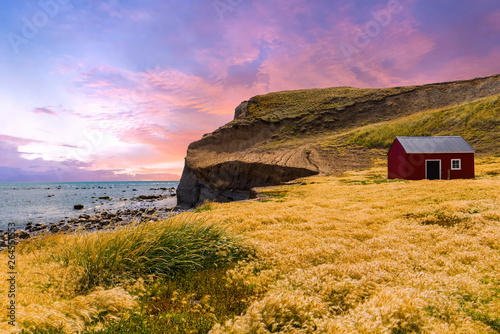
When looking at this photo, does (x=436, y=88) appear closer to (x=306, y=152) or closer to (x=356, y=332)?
(x=306, y=152)

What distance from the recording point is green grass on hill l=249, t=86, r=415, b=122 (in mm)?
67875

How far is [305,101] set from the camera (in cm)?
7512

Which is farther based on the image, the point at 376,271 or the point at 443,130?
the point at 443,130

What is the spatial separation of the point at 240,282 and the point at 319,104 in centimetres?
7117

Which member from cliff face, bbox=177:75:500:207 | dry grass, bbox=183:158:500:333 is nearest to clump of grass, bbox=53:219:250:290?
dry grass, bbox=183:158:500:333

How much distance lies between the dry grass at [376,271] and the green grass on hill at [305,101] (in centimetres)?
5596

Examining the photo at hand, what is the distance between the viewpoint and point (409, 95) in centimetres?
6638

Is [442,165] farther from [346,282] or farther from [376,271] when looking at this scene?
[346,282]

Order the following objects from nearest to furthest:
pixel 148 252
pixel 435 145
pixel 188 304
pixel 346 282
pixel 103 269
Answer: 1. pixel 188 304
2. pixel 346 282
3. pixel 103 269
4. pixel 148 252
5. pixel 435 145

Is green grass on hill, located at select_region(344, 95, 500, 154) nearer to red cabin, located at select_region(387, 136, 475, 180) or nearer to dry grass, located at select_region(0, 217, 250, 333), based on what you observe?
red cabin, located at select_region(387, 136, 475, 180)

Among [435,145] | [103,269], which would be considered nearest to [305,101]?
[435,145]

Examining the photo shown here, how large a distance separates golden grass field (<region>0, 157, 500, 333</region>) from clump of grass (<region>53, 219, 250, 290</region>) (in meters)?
0.34

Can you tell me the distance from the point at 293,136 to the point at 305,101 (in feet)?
61.8

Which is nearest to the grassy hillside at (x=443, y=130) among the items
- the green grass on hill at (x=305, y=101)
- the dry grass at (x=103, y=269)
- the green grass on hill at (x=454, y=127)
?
the green grass on hill at (x=454, y=127)
